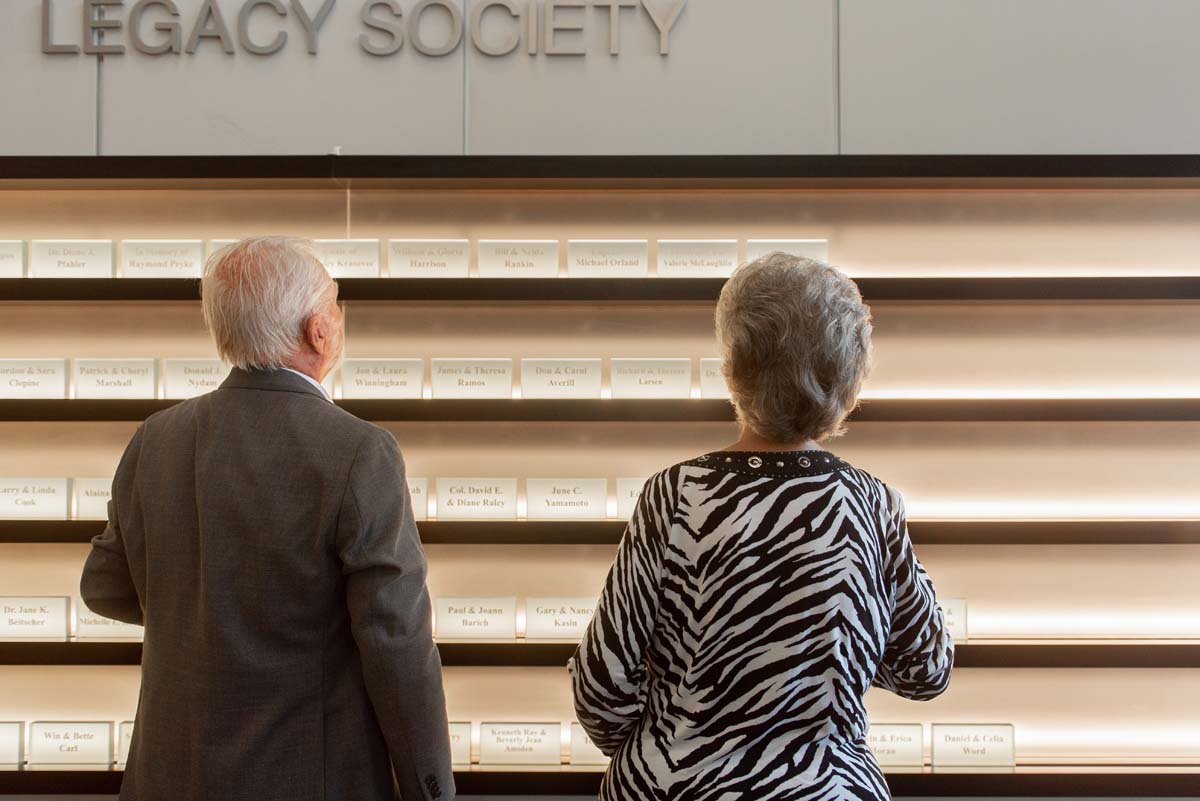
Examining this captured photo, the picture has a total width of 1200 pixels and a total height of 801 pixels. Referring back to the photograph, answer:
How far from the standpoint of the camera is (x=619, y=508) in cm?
226

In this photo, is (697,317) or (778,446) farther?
→ (697,317)

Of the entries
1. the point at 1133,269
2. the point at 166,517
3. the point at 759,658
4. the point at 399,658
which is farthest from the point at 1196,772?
the point at 166,517

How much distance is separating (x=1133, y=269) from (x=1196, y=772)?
139 cm

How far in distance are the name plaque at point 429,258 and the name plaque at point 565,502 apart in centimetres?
64

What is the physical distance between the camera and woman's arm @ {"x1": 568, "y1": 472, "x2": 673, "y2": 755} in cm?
114

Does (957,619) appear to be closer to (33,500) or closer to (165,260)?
(165,260)

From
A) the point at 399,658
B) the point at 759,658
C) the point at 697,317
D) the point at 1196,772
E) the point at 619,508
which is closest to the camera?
the point at 759,658

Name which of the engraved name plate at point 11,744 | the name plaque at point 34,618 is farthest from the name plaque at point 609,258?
the engraved name plate at point 11,744

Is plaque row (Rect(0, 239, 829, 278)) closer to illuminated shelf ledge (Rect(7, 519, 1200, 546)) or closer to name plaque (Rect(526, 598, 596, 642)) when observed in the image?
illuminated shelf ledge (Rect(7, 519, 1200, 546))

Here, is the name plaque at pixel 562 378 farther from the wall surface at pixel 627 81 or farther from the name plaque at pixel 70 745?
the name plaque at pixel 70 745

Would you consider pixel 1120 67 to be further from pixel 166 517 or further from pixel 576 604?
pixel 166 517

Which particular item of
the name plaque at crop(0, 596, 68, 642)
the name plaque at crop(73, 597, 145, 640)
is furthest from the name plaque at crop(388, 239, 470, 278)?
the name plaque at crop(0, 596, 68, 642)

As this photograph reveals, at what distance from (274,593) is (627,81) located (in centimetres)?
172

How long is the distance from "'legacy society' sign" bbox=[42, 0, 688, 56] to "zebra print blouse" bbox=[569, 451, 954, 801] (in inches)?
66.8
